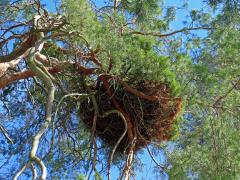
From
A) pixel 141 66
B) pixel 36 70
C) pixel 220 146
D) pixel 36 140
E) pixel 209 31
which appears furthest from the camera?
pixel 209 31

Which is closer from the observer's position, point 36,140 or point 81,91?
point 36,140

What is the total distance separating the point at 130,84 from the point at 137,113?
0.96ft

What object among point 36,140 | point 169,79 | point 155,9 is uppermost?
point 155,9

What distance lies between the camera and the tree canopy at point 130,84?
4.00m

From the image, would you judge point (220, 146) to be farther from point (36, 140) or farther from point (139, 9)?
point (36, 140)

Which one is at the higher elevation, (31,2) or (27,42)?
(31,2)

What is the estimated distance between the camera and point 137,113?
14.0ft

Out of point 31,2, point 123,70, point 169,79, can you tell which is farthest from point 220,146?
point 31,2

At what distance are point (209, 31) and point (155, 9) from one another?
1.69ft

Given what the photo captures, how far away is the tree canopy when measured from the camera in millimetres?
4004

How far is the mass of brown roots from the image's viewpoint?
413 centimetres

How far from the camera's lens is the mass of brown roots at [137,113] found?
4.13m

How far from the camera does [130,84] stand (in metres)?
4.12

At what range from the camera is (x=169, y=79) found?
3984mm
